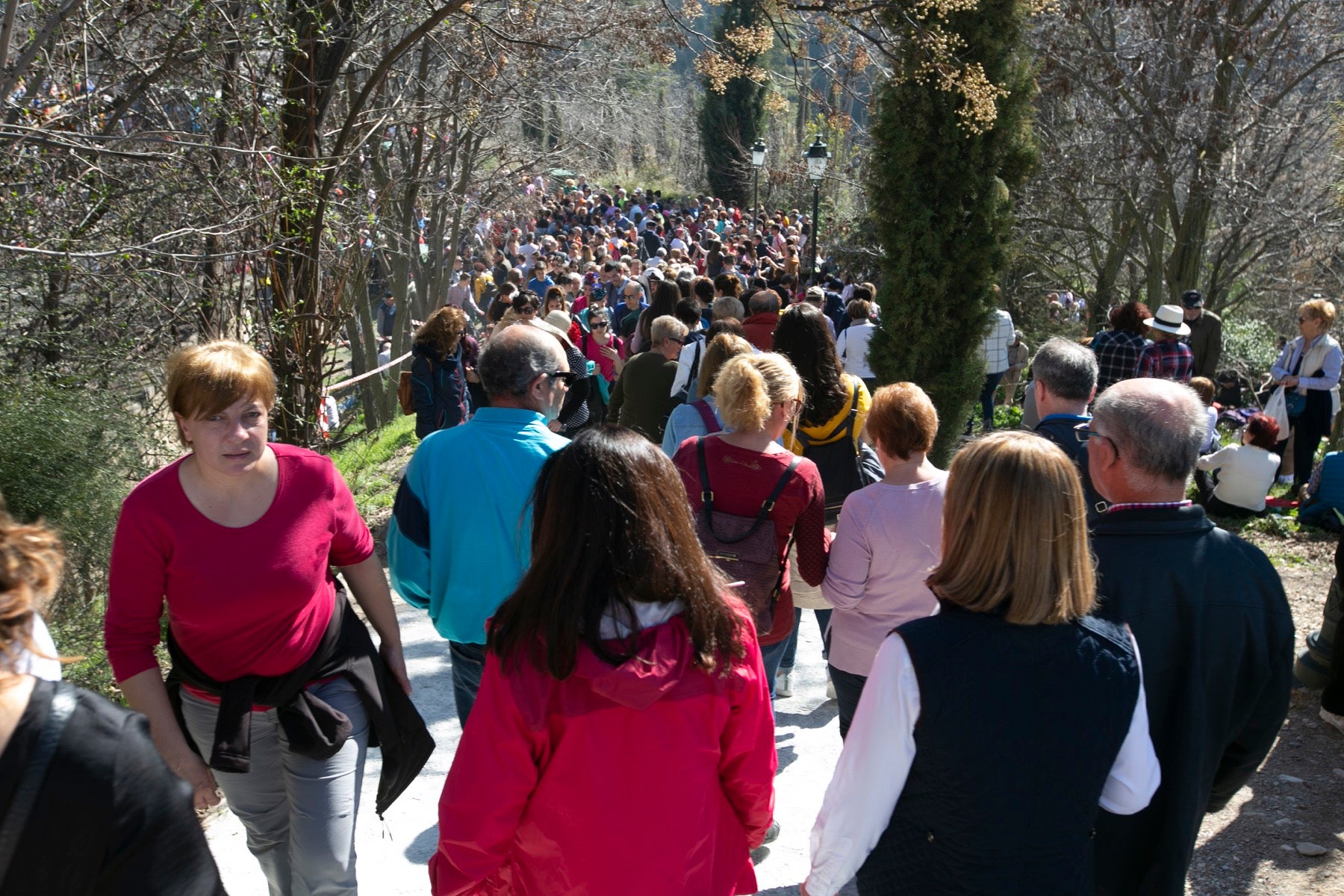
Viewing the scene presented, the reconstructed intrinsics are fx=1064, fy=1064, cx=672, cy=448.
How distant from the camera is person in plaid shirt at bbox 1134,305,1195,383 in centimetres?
732

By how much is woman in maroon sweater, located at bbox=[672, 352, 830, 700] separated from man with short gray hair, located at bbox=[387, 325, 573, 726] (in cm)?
66

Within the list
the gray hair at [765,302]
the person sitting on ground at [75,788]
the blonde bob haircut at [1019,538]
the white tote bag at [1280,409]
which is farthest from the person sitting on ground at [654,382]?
the white tote bag at [1280,409]

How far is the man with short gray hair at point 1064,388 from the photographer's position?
424 centimetres

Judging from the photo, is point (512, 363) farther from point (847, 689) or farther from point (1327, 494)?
point (1327, 494)

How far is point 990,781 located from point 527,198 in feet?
65.8

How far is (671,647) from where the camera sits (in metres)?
2.03

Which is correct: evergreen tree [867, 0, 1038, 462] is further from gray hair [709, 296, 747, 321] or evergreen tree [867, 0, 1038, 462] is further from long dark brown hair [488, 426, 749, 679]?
long dark brown hair [488, 426, 749, 679]

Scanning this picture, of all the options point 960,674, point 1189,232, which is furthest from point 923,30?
point 1189,232

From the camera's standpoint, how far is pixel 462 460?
10.3ft

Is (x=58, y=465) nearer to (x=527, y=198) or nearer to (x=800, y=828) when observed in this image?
(x=800, y=828)

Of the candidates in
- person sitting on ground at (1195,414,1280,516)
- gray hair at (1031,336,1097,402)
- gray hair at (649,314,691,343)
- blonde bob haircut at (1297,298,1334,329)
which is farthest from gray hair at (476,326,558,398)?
blonde bob haircut at (1297,298,1334,329)

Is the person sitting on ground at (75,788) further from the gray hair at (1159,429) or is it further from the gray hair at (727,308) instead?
the gray hair at (727,308)

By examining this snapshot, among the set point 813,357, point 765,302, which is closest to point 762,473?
point 813,357

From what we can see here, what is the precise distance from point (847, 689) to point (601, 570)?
6.34 feet
